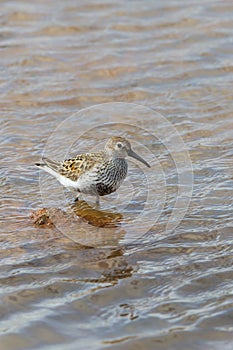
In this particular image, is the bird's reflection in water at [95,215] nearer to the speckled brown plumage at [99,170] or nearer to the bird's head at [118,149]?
the speckled brown plumage at [99,170]

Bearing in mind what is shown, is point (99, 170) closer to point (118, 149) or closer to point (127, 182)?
point (118, 149)

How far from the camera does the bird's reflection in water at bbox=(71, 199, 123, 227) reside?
934cm

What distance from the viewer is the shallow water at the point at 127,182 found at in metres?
7.13

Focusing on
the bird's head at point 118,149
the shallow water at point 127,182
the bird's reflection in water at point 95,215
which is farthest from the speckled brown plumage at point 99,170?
the shallow water at point 127,182

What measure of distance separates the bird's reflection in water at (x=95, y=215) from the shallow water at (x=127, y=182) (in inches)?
3.6

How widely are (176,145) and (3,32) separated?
18.1 feet

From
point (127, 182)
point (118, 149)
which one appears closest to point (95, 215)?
point (118, 149)

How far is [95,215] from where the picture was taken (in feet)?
31.5

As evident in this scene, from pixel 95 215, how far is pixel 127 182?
0.93 m

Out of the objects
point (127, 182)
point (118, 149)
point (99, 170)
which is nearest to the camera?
point (99, 170)

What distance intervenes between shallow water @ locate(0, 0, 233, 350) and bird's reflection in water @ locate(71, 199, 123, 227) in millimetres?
91

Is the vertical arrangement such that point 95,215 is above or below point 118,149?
below

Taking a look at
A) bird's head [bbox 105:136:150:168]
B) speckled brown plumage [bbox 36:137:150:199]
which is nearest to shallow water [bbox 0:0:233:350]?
speckled brown plumage [bbox 36:137:150:199]

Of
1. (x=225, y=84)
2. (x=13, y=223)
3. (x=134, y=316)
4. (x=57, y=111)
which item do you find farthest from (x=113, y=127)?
(x=134, y=316)
